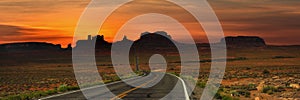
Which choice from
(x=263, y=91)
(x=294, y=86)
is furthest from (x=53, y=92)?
(x=294, y=86)

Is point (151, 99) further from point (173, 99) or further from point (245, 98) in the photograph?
point (245, 98)

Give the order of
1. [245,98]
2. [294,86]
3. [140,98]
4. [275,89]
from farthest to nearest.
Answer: [294,86] → [275,89] → [245,98] → [140,98]

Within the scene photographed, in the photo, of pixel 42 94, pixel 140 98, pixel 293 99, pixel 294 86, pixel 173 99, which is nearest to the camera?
pixel 173 99

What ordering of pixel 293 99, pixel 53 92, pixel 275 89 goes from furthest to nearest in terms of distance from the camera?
pixel 275 89, pixel 53 92, pixel 293 99

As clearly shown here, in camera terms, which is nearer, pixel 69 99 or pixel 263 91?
pixel 69 99

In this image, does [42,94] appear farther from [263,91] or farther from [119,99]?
[263,91]

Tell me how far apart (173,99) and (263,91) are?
39.1 feet

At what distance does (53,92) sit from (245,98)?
12.4m

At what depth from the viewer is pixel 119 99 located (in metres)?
21.0

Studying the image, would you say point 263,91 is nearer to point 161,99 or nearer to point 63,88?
point 161,99

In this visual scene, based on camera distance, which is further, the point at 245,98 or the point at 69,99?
the point at 245,98

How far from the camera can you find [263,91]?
99.6 ft

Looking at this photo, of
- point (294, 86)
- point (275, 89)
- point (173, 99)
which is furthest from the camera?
point (294, 86)

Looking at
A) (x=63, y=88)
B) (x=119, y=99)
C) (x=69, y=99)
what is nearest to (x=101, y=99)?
(x=119, y=99)
